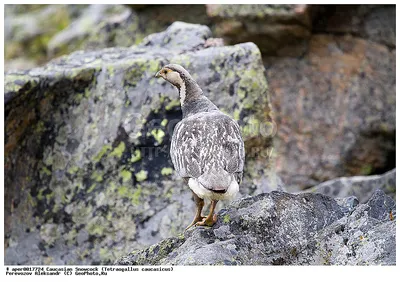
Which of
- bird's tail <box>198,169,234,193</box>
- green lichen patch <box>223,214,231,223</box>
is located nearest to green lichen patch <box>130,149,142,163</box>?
green lichen patch <box>223,214,231,223</box>

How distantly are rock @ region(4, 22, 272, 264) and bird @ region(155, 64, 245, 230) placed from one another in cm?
222

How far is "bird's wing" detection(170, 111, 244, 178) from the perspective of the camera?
748 cm

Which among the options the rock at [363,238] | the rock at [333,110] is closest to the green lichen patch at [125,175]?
the rock at [363,238]

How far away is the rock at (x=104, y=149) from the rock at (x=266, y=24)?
4.32m

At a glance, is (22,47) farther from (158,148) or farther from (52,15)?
(158,148)

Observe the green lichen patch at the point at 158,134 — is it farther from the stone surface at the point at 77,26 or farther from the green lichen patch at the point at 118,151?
the stone surface at the point at 77,26

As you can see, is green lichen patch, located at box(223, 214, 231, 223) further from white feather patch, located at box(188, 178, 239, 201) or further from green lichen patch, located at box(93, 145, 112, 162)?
green lichen patch, located at box(93, 145, 112, 162)

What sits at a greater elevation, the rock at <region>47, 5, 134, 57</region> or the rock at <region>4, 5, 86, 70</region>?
the rock at <region>47, 5, 134, 57</region>

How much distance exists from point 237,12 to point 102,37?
3.59 meters

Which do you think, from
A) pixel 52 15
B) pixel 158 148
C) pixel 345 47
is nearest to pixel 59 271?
pixel 158 148

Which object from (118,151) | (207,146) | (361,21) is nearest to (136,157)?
(118,151)

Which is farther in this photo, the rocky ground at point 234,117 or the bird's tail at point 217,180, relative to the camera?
the rocky ground at point 234,117

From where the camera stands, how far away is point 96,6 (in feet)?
76.0

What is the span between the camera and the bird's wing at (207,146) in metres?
7.48
